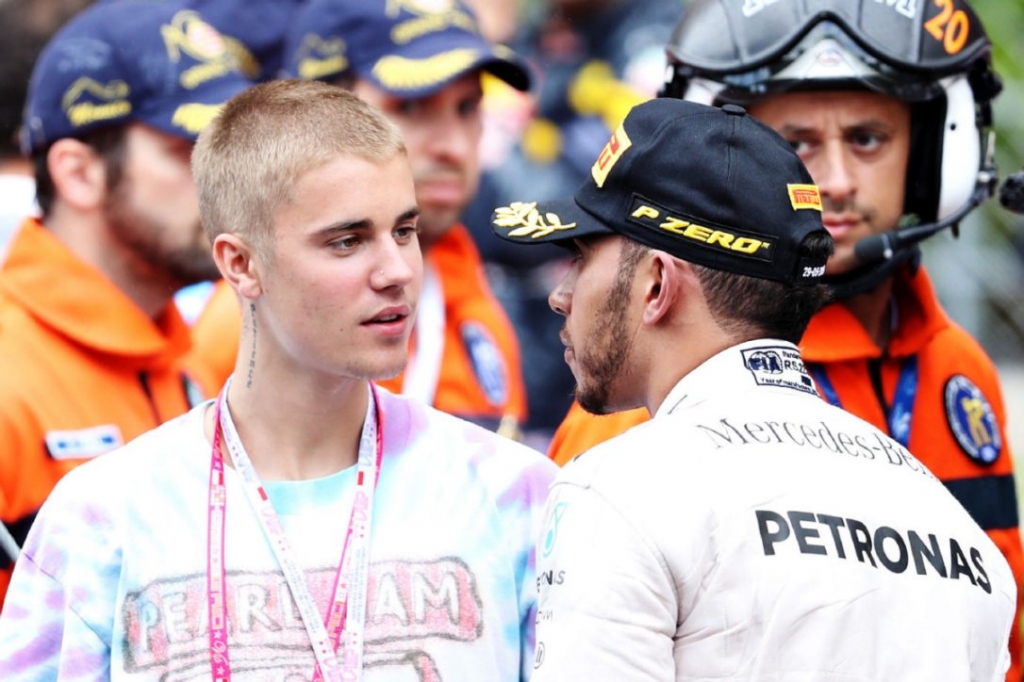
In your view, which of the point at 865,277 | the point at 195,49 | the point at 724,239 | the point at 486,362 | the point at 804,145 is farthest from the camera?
the point at 486,362

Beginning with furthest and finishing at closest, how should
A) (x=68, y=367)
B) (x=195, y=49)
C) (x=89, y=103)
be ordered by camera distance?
(x=195, y=49) < (x=89, y=103) < (x=68, y=367)

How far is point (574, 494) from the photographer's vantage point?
2387 millimetres

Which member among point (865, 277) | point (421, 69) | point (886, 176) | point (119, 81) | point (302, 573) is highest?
point (421, 69)

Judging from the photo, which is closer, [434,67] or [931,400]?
[931,400]

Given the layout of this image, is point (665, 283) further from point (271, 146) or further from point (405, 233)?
point (271, 146)

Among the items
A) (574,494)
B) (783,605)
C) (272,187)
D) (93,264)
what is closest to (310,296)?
(272,187)

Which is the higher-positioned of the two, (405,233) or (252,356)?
(405,233)

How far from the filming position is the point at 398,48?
17.7ft

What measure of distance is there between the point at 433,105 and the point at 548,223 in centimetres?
272

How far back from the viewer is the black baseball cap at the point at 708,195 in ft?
8.44

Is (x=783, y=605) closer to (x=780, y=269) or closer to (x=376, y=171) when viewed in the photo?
(x=780, y=269)

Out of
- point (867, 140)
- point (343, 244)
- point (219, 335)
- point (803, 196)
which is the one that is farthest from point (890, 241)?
point (219, 335)

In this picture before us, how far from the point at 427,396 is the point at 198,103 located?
1.27 m

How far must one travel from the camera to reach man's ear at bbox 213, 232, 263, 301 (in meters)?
2.91
